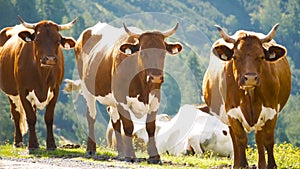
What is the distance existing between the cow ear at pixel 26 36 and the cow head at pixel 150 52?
2.60 metres

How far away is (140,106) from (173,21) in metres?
46.9

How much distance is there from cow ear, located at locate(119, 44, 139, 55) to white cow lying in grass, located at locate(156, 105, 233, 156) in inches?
186

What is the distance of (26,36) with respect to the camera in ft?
62.9

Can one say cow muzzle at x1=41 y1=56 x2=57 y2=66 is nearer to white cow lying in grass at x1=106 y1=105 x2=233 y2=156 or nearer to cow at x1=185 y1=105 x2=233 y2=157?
white cow lying in grass at x1=106 y1=105 x2=233 y2=156

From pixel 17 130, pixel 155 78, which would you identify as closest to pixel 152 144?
pixel 155 78

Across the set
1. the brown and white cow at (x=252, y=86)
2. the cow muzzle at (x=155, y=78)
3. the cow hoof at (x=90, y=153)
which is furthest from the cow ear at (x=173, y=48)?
the cow hoof at (x=90, y=153)

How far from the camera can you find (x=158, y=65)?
17016mm

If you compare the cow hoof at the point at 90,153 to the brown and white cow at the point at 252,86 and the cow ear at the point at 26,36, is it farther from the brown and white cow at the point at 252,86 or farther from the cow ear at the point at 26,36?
the brown and white cow at the point at 252,86

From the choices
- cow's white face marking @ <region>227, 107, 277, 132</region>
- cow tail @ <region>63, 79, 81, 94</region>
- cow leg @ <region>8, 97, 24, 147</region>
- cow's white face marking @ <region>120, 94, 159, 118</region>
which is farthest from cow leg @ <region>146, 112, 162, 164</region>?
cow tail @ <region>63, 79, 81, 94</region>

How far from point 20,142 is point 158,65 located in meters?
5.25

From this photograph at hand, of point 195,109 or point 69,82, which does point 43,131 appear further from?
point 195,109

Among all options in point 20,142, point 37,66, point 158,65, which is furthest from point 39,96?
point 158,65

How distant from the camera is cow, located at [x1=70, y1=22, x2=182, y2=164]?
56.5 feet

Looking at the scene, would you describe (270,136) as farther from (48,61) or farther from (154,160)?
(48,61)
